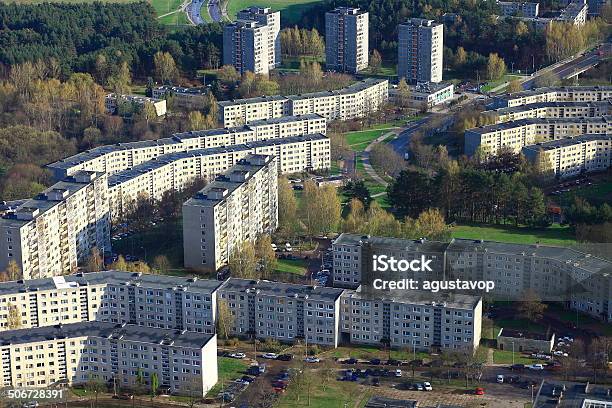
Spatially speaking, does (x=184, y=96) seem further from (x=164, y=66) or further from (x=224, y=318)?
(x=224, y=318)

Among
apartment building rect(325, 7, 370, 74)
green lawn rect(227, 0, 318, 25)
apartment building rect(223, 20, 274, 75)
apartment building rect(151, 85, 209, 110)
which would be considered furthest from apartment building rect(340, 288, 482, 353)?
green lawn rect(227, 0, 318, 25)

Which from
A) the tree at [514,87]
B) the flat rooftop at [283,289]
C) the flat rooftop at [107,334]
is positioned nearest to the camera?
the flat rooftop at [107,334]

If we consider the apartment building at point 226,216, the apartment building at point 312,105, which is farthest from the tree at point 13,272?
the apartment building at point 312,105

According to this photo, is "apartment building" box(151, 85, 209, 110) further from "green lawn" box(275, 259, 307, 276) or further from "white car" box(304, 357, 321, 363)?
"white car" box(304, 357, 321, 363)

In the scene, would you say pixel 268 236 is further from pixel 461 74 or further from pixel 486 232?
pixel 461 74

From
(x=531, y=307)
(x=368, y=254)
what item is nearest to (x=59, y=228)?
(x=368, y=254)

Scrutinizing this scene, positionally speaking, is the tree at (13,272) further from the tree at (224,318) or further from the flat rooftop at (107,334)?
the tree at (224,318)
